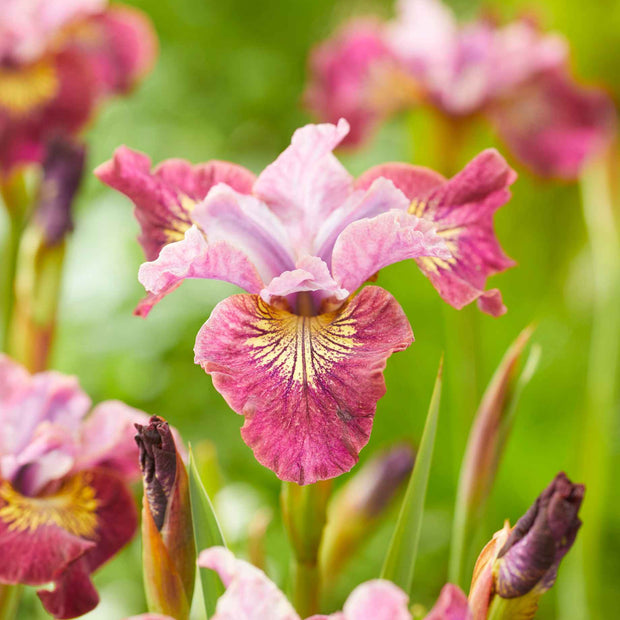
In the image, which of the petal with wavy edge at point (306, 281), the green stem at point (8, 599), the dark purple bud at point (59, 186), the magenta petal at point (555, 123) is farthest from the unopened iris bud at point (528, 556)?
the magenta petal at point (555, 123)

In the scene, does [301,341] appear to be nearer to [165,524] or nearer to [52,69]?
[165,524]

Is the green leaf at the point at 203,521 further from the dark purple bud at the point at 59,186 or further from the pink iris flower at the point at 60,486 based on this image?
the dark purple bud at the point at 59,186

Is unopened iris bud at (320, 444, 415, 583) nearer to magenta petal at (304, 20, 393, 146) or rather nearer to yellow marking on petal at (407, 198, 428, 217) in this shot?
yellow marking on petal at (407, 198, 428, 217)

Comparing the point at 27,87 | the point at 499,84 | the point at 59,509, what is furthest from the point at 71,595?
the point at 499,84

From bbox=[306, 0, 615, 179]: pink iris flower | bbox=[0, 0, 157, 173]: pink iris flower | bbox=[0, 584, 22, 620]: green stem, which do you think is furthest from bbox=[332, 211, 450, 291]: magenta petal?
bbox=[306, 0, 615, 179]: pink iris flower

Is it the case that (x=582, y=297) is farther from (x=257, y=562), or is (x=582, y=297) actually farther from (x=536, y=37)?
(x=257, y=562)

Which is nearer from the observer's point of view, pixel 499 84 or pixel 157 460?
pixel 157 460
